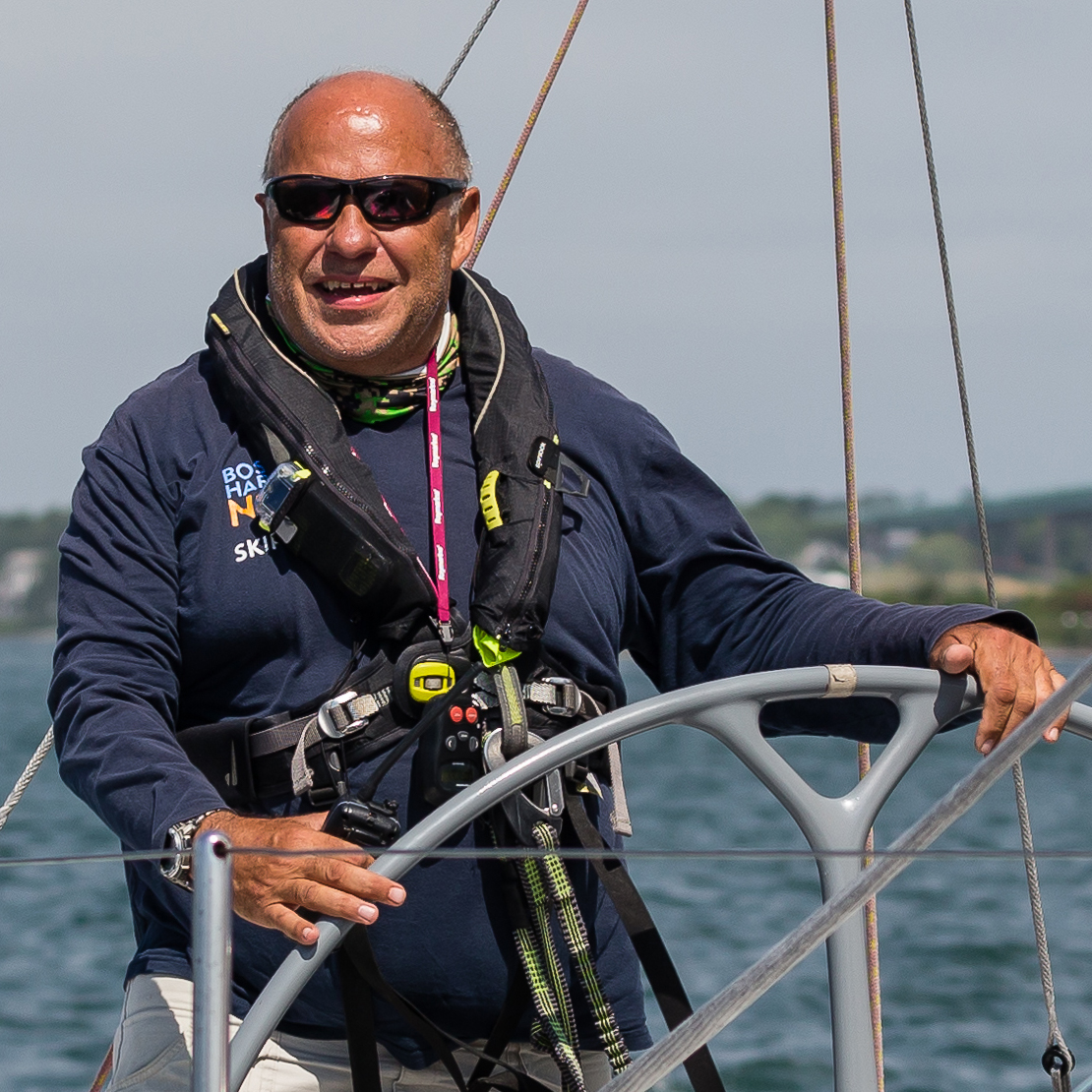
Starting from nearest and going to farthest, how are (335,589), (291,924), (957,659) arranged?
(291,924), (957,659), (335,589)

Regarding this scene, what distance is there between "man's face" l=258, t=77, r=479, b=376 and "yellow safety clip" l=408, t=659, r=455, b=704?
0.44 metres

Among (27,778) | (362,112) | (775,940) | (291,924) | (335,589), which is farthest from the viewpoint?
(775,940)

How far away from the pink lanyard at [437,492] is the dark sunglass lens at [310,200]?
27cm

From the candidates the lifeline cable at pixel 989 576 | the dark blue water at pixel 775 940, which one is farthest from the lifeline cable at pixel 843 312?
the dark blue water at pixel 775 940

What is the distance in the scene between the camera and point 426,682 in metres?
2.34

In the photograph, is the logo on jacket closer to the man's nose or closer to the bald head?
the man's nose

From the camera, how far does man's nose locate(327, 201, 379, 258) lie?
2.41 m

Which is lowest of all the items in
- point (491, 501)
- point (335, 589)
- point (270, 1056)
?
point (270, 1056)

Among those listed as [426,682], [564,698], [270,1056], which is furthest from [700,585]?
[270,1056]

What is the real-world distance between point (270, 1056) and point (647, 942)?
1.72ft

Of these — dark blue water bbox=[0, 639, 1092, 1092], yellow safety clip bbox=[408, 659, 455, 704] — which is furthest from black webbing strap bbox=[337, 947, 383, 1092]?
dark blue water bbox=[0, 639, 1092, 1092]

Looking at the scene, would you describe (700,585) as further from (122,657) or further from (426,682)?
(122,657)

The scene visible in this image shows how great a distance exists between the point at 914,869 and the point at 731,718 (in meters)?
15.0

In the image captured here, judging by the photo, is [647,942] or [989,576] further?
[989,576]
